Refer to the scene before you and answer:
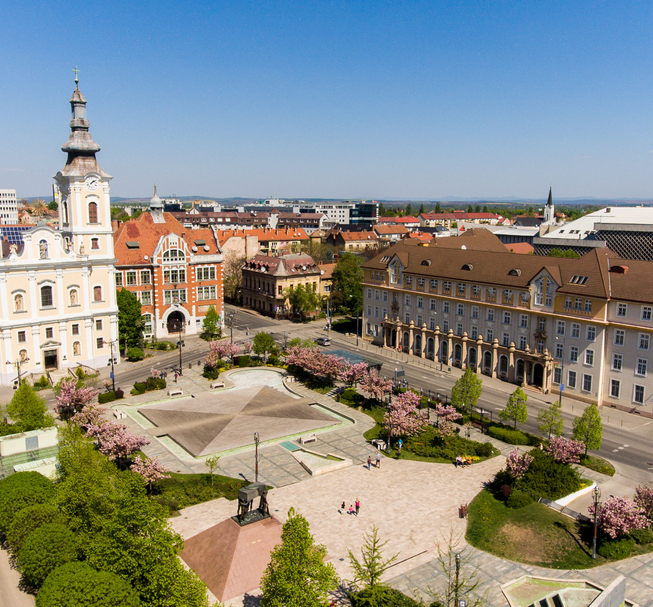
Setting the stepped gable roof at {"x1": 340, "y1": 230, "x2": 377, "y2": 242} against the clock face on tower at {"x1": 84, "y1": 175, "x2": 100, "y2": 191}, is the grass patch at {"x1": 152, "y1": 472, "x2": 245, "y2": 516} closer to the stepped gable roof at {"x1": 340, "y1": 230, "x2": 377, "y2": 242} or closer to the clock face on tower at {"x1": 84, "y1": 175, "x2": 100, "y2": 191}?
the clock face on tower at {"x1": 84, "y1": 175, "x2": 100, "y2": 191}

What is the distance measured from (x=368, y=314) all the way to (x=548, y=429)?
1716 inches

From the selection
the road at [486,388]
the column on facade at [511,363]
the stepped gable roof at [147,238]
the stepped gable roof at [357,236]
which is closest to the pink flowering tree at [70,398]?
the road at [486,388]

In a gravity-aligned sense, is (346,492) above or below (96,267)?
below

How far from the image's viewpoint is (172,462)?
154 ft

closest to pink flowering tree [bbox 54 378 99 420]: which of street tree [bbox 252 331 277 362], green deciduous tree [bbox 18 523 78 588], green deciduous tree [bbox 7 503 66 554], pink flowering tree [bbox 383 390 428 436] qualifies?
green deciduous tree [bbox 7 503 66 554]

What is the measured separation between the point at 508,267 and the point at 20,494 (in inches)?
2225

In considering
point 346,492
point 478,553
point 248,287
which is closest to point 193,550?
point 346,492

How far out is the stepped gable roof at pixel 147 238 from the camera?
85.5 metres

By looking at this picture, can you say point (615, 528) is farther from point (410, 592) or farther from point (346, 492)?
point (346, 492)

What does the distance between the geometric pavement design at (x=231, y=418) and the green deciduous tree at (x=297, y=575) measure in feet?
79.9

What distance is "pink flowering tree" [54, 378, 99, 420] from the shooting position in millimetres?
52300

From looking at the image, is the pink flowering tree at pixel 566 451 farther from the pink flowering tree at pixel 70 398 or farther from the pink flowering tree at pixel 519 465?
the pink flowering tree at pixel 70 398

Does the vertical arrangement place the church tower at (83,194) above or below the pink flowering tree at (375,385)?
above

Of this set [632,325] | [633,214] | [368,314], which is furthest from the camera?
[633,214]
